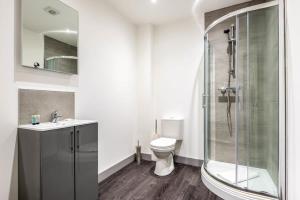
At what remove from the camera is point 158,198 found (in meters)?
2.02

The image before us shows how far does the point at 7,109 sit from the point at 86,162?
87 centimetres

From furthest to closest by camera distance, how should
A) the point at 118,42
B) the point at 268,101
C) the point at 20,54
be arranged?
the point at 118,42 < the point at 268,101 < the point at 20,54

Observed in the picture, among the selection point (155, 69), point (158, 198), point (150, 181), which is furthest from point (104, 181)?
point (155, 69)

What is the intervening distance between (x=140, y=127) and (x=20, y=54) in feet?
7.66

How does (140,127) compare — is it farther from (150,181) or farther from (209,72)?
(209,72)

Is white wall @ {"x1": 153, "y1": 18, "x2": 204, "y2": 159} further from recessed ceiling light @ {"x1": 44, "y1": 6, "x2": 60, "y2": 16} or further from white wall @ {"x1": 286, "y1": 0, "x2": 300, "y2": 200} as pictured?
recessed ceiling light @ {"x1": 44, "y1": 6, "x2": 60, "y2": 16}

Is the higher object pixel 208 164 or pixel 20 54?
pixel 20 54

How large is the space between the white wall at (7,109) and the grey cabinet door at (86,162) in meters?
0.51

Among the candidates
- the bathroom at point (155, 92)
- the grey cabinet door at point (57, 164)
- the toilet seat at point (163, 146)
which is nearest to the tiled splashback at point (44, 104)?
the bathroom at point (155, 92)

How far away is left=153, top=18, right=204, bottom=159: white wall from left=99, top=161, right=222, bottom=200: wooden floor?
618 millimetres

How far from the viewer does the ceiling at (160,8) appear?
102 inches

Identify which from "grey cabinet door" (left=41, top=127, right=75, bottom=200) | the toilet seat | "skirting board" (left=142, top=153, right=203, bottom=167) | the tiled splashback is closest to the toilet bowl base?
the toilet seat

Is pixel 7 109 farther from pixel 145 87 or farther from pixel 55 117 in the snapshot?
pixel 145 87

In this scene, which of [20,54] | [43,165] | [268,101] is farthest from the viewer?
[268,101]
